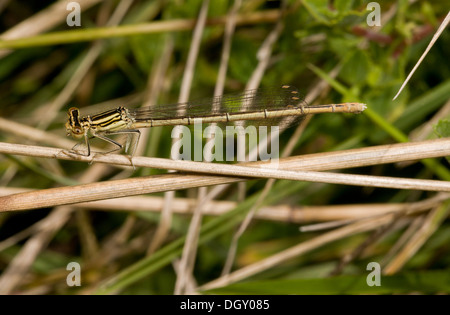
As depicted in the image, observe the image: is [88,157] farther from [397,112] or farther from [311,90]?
[397,112]

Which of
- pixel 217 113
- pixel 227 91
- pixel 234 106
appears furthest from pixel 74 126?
pixel 227 91

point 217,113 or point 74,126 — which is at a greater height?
point 217,113

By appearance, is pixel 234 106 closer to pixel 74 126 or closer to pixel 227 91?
pixel 227 91

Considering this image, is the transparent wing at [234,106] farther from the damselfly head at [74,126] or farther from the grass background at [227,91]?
the damselfly head at [74,126]

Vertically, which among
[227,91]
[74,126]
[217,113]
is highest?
[227,91]

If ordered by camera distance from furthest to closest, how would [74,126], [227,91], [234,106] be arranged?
[227,91] < [234,106] < [74,126]
